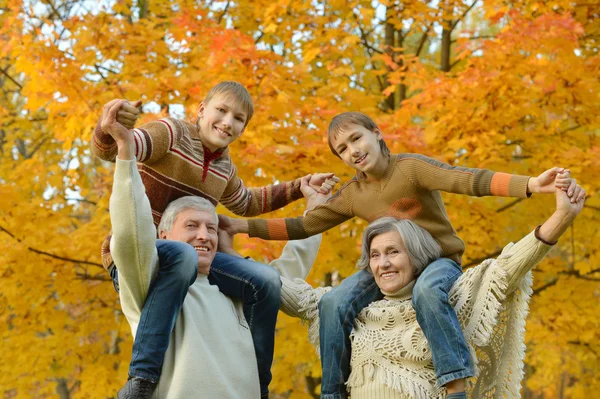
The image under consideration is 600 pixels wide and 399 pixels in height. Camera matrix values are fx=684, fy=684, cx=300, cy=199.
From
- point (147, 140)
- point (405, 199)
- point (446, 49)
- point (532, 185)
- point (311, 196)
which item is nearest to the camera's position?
point (532, 185)

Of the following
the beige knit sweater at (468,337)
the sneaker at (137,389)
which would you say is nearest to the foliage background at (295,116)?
the beige knit sweater at (468,337)

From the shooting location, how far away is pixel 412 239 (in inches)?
112

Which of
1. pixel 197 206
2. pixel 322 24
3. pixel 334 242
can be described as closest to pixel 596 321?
pixel 334 242

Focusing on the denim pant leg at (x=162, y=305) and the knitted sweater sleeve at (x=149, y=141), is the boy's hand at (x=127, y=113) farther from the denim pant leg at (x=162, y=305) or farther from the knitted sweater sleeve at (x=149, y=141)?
the denim pant leg at (x=162, y=305)

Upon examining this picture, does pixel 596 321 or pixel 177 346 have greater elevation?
pixel 596 321

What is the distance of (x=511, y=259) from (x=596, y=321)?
3872 millimetres

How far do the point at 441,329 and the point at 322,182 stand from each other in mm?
1164

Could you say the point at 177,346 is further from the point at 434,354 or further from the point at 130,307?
the point at 434,354

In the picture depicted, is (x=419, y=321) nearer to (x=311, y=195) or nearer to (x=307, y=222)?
(x=307, y=222)

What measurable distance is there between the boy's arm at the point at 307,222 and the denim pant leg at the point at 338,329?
432 millimetres

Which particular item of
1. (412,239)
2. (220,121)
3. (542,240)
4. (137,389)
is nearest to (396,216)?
(412,239)

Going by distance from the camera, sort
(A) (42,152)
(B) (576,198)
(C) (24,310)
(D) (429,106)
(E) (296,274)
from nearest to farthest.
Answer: (B) (576,198)
(E) (296,274)
(D) (429,106)
(C) (24,310)
(A) (42,152)

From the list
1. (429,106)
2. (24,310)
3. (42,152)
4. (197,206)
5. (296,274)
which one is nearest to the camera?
(197,206)

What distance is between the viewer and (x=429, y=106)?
5277 millimetres
